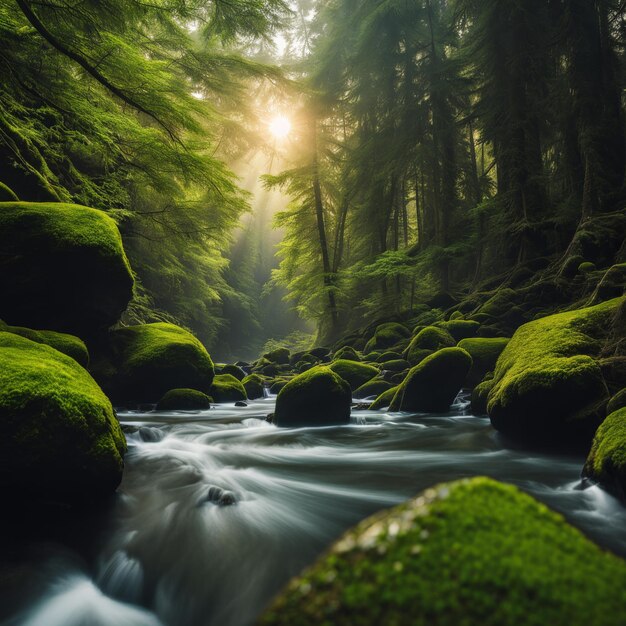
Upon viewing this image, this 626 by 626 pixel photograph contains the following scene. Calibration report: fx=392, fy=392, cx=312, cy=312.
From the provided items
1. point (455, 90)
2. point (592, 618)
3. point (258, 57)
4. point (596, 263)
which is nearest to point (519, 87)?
point (455, 90)

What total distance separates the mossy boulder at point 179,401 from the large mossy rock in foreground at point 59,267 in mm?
2283

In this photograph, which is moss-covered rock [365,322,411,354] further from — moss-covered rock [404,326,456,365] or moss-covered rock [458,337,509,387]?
moss-covered rock [458,337,509,387]

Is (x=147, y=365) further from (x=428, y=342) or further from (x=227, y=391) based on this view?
(x=428, y=342)

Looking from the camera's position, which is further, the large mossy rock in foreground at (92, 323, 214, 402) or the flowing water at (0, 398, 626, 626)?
the large mossy rock in foreground at (92, 323, 214, 402)

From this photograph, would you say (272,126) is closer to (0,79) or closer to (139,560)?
(0,79)

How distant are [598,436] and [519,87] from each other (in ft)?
40.0

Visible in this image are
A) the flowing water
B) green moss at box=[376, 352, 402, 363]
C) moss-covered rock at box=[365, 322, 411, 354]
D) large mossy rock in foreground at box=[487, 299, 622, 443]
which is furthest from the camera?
moss-covered rock at box=[365, 322, 411, 354]

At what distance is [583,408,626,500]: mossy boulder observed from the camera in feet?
10.2

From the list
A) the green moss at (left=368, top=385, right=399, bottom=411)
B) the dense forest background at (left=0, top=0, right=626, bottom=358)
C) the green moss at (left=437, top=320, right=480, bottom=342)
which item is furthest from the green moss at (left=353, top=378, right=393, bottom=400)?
the dense forest background at (left=0, top=0, right=626, bottom=358)

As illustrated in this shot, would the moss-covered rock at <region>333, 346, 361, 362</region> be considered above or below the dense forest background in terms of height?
below

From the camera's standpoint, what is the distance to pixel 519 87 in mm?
11922

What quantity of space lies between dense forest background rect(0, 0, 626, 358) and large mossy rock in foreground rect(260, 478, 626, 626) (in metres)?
6.18

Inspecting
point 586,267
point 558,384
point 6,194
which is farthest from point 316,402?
point 6,194

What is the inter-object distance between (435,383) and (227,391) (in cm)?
607
